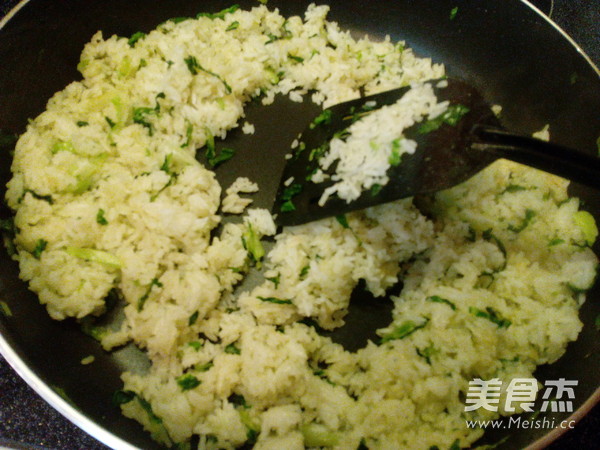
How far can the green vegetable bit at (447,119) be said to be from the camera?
187 cm

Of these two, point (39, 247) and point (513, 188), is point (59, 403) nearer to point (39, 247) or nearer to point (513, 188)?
point (39, 247)

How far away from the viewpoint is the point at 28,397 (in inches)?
72.5

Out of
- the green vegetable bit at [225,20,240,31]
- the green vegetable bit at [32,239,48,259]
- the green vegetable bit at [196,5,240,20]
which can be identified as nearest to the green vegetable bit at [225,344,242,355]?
the green vegetable bit at [32,239,48,259]

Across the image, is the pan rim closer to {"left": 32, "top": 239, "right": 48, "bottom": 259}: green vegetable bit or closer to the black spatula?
{"left": 32, "top": 239, "right": 48, "bottom": 259}: green vegetable bit

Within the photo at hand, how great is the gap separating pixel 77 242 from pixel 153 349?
0.58 m

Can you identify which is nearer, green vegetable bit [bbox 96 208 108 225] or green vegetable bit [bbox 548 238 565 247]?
green vegetable bit [bbox 96 208 108 225]

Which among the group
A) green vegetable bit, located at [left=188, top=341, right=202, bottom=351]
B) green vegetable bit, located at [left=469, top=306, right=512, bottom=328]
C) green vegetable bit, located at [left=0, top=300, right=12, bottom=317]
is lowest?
green vegetable bit, located at [left=469, top=306, right=512, bottom=328]

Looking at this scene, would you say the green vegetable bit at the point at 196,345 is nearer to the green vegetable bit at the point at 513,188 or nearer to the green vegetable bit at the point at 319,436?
the green vegetable bit at the point at 319,436

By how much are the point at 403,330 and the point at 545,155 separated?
2.96ft

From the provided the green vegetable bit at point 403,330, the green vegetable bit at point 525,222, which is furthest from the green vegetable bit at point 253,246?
the green vegetable bit at point 525,222

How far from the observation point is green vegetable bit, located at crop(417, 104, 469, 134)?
187 centimetres

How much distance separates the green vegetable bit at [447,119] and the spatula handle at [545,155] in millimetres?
156

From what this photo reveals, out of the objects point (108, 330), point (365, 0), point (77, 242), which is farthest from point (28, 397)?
point (365, 0)

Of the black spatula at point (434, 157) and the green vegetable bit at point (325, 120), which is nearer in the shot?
the black spatula at point (434, 157)
